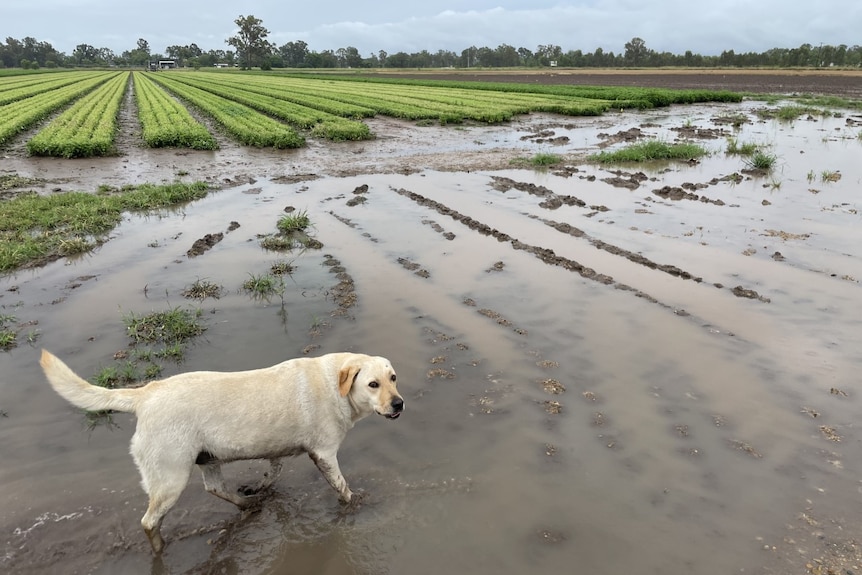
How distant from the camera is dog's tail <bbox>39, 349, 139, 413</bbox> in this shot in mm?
3734

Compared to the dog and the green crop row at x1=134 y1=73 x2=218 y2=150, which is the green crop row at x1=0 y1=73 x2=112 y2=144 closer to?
the green crop row at x1=134 y1=73 x2=218 y2=150

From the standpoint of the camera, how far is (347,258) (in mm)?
10367


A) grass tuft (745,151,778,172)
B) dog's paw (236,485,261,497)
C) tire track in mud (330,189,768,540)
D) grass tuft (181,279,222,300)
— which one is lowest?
dog's paw (236,485,261,497)

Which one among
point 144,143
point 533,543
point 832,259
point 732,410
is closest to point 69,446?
point 533,543

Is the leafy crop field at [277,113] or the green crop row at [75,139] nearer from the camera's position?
the green crop row at [75,139]

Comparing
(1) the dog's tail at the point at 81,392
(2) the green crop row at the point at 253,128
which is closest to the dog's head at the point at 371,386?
(1) the dog's tail at the point at 81,392

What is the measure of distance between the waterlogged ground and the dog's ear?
1.14 m

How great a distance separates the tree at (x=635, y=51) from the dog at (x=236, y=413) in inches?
5442

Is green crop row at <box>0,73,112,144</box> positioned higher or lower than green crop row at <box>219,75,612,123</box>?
lower

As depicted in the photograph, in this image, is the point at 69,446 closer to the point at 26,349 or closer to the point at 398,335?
the point at 26,349

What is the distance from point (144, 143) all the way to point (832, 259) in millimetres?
24976

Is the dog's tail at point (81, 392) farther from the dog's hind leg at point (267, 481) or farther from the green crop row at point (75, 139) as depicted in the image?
the green crop row at point (75, 139)

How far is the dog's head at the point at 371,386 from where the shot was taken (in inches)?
162

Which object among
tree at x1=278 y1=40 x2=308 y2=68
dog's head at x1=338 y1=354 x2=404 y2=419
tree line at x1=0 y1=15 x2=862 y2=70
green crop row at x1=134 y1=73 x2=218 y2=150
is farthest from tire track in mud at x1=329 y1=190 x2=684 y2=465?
tree at x1=278 y1=40 x2=308 y2=68
